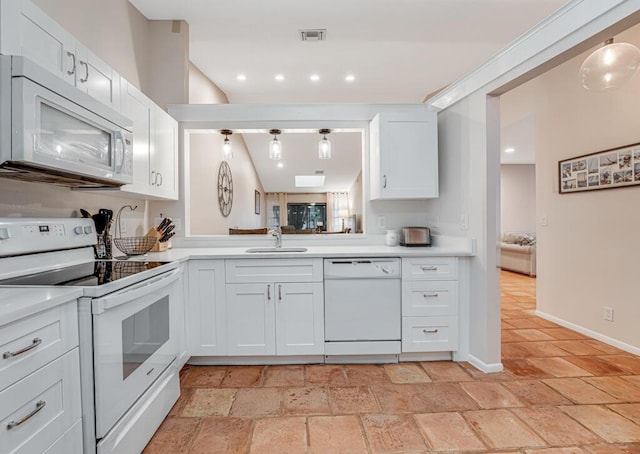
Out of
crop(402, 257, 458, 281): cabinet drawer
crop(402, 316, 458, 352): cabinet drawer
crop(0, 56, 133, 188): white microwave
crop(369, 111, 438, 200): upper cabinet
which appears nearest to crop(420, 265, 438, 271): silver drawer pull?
crop(402, 257, 458, 281): cabinet drawer

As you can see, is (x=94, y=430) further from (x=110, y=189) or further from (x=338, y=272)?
(x=338, y=272)

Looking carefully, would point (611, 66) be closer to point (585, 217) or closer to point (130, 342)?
point (585, 217)

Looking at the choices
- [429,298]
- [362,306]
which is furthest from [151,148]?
[429,298]

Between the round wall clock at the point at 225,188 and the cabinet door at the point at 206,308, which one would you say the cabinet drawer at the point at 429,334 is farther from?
the round wall clock at the point at 225,188

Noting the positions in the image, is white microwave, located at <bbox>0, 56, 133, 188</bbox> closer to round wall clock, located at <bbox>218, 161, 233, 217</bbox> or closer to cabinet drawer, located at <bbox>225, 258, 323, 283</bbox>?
cabinet drawer, located at <bbox>225, 258, 323, 283</bbox>

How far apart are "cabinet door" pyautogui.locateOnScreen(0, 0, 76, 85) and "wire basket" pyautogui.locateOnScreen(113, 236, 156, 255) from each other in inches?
43.7

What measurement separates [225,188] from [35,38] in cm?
394

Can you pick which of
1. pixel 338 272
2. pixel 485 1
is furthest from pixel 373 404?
pixel 485 1

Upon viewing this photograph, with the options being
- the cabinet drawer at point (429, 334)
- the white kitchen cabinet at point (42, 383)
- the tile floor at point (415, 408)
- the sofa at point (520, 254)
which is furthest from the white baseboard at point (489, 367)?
the sofa at point (520, 254)

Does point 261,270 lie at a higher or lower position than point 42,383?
higher

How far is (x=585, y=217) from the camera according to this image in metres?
3.01

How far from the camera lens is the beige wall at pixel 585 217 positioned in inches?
104

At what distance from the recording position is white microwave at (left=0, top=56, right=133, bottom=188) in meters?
1.15

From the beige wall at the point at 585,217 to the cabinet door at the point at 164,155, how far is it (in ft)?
12.1
